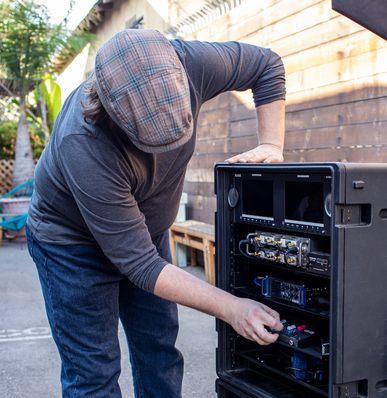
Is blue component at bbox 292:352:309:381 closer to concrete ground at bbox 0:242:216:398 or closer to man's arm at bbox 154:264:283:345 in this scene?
man's arm at bbox 154:264:283:345

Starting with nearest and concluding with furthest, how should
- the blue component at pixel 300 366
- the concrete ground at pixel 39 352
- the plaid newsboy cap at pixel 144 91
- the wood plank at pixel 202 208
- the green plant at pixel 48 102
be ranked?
the plaid newsboy cap at pixel 144 91
the blue component at pixel 300 366
the concrete ground at pixel 39 352
the wood plank at pixel 202 208
the green plant at pixel 48 102

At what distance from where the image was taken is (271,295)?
187 cm

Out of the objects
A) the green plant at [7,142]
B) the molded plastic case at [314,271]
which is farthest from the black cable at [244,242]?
the green plant at [7,142]

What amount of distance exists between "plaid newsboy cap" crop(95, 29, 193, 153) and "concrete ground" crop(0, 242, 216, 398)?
1890mm

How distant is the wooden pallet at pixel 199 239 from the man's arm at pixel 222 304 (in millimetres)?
3308

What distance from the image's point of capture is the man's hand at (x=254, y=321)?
167cm

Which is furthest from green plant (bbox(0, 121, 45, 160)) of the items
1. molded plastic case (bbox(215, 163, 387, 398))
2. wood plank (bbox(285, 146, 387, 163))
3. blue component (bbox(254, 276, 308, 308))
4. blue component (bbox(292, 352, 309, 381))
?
blue component (bbox(292, 352, 309, 381))

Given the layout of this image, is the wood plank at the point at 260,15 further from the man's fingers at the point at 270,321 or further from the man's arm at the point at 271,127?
the man's fingers at the point at 270,321

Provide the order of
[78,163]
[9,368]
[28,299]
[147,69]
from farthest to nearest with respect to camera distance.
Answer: [28,299] < [9,368] < [78,163] < [147,69]

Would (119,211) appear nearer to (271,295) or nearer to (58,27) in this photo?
(271,295)

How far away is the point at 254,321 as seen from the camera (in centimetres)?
167

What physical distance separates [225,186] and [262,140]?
11.1 inches

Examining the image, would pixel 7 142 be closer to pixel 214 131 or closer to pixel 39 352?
pixel 214 131

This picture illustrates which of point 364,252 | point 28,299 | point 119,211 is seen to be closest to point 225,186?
point 119,211
